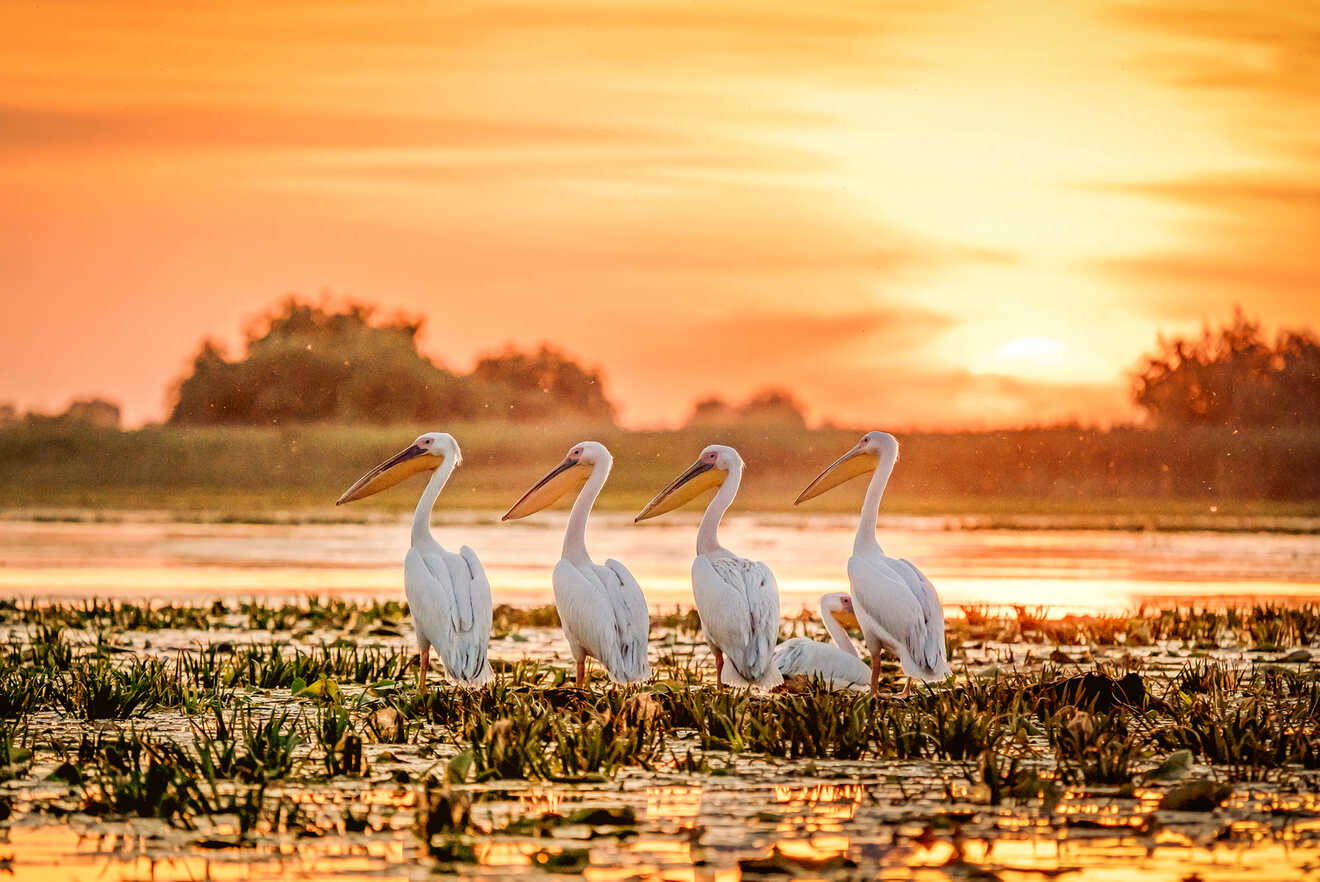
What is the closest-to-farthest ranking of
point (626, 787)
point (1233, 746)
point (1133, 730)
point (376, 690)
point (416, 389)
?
point (626, 787), point (1233, 746), point (1133, 730), point (376, 690), point (416, 389)

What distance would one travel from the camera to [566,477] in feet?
36.0

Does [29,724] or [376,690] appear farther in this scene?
[376,690]

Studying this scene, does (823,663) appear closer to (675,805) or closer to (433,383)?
(675,805)

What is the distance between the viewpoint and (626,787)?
6652 mm

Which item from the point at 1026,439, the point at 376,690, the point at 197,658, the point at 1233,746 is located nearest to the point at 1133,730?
the point at 1233,746

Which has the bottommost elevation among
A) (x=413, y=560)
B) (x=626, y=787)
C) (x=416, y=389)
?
(x=626, y=787)

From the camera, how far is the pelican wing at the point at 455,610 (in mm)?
9055

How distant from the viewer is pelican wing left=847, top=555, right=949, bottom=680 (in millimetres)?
9047

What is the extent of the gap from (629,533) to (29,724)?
22.5 meters

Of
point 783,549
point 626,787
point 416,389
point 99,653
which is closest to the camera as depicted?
point 626,787

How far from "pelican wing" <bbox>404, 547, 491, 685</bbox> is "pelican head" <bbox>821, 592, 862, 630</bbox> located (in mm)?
1894

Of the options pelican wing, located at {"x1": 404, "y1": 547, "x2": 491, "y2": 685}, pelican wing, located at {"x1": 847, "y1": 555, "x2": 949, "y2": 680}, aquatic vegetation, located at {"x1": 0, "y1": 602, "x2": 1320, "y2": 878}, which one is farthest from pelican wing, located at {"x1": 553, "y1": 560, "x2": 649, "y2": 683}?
pelican wing, located at {"x1": 847, "y1": 555, "x2": 949, "y2": 680}

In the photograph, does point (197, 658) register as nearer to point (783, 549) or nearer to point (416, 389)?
point (783, 549)

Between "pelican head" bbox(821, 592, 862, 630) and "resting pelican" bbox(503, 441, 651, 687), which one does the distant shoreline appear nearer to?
"pelican head" bbox(821, 592, 862, 630)
